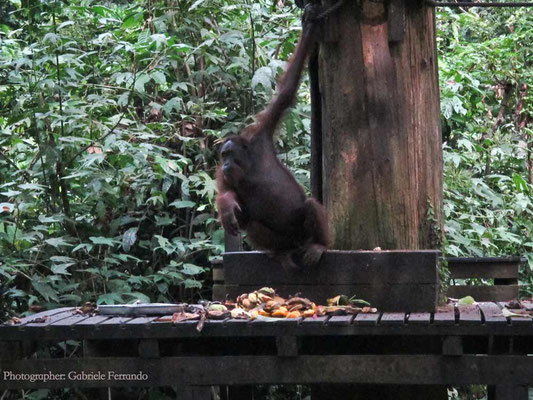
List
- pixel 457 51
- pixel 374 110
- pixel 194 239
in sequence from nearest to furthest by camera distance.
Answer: pixel 374 110
pixel 194 239
pixel 457 51

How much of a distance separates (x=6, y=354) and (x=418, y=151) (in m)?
1.90

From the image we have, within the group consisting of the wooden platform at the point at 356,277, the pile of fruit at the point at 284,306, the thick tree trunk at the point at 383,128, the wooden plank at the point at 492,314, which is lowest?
the wooden plank at the point at 492,314

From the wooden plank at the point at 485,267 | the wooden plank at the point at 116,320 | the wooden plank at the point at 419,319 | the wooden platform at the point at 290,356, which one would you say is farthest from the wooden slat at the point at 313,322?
the wooden plank at the point at 485,267

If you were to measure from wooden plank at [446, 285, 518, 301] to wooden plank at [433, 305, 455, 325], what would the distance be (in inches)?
42.6

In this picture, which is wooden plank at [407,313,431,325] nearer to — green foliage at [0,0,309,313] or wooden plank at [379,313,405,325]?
wooden plank at [379,313,405,325]

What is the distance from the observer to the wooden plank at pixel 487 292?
4.30m

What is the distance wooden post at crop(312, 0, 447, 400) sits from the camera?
3.37 metres

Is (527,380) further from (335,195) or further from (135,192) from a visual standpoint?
(135,192)

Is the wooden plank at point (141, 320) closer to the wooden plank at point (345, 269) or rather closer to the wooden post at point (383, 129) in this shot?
the wooden plank at point (345, 269)

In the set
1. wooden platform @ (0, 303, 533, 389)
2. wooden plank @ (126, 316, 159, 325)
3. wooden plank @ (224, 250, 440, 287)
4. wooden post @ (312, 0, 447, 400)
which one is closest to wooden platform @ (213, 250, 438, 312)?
wooden plank @ (224, 250, 440, 287)

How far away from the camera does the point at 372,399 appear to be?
3.20m

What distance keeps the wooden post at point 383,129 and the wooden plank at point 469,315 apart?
310mm

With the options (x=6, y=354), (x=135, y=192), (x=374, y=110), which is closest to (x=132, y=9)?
(x=135, y=192)

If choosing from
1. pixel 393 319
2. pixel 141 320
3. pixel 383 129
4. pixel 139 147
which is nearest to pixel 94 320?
pixel 141 320
